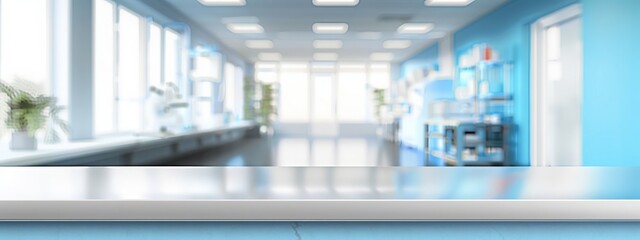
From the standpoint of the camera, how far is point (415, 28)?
1.67m

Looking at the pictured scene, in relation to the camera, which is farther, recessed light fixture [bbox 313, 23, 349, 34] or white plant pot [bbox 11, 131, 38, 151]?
white plant pot [bbox 11, 131, 38, 151]

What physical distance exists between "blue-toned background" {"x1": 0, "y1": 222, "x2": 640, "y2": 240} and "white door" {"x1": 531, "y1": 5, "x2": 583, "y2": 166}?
3.75m

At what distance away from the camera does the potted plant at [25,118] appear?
2.39 metres

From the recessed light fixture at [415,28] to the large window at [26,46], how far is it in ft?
4.82

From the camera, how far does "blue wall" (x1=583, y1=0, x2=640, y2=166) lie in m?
1.83

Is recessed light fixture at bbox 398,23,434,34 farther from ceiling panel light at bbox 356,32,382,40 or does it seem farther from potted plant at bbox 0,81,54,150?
potted plant at bbox 0,81,54,150

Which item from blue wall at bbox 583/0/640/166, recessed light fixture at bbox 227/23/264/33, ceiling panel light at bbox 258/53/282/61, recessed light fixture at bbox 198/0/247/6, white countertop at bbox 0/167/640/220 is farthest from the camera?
ceiling panel light at bbox 258/53/282/61

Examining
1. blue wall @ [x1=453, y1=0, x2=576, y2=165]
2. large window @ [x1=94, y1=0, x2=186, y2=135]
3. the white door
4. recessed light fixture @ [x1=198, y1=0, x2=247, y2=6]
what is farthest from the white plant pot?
the white door

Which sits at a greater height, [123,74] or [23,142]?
[123,74]

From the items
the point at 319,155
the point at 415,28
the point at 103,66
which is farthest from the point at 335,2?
the point at 319,155

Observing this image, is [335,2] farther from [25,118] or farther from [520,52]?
[520,52]

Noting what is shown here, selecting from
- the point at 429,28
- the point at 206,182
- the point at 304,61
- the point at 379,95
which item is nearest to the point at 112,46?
the point at 304,61

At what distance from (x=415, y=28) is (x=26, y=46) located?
2.11m

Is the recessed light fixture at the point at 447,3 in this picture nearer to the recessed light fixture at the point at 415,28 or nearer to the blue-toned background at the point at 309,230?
the recessed light fixture at the point at 415,28
